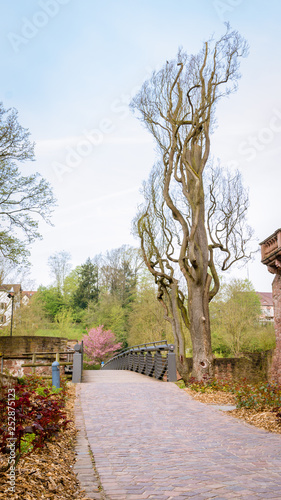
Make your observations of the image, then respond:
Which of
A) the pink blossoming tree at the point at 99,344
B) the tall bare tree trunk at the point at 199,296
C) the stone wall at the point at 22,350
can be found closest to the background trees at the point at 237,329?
the pink blossoming tree at the point at 99,344

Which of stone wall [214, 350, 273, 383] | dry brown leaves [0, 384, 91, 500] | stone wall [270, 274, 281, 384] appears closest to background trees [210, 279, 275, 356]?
stone wall [214, 350, 273, 383]

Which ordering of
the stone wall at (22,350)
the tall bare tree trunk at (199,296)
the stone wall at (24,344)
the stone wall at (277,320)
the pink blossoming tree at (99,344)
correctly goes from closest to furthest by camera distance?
the tall bare tree trunk at (199,296), the stone wall at (277,320), the stone wall at (22,350), the stone wall at (24,344), the pink blossoming tree at (99,344)

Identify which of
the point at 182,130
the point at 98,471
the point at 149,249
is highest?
the point at 182,130

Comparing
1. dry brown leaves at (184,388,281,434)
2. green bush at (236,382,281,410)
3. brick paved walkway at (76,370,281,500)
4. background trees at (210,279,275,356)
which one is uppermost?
background trees at (210,279,275,356)

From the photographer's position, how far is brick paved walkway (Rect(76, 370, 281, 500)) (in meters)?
4.49

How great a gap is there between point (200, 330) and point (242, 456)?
966cm

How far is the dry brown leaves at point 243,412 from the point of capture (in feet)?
26.6

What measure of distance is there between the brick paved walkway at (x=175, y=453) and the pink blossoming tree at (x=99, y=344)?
32.6 metres

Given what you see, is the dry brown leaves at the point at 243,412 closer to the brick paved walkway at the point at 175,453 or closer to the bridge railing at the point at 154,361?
the brick paved walkway at the point at 175,453

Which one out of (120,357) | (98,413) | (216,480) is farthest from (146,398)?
(120,357)

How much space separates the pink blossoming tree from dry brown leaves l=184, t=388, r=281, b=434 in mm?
30542

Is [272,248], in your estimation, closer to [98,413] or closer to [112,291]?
[98,413]

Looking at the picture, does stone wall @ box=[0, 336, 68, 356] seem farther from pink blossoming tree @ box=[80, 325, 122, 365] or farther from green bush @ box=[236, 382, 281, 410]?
pink blossoming tree @ box=[80, 325, 122, 365]

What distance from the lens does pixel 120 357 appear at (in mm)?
27375
